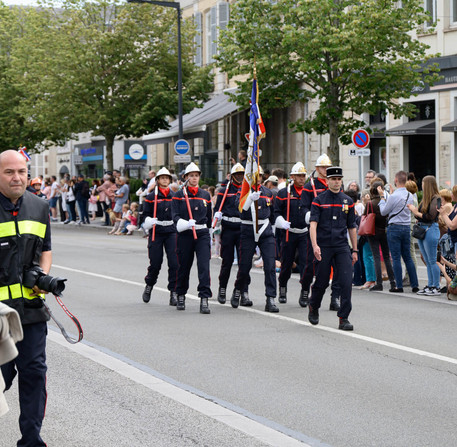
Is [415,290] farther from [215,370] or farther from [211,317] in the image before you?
[215,370]

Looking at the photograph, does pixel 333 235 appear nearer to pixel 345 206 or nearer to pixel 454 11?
pixel 345 206

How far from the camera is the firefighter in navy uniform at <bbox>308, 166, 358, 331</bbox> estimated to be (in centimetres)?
1120

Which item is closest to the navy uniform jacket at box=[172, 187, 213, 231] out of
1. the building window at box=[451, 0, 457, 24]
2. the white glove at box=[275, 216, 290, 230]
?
the white glove at box=[275, 216, 290, 230]

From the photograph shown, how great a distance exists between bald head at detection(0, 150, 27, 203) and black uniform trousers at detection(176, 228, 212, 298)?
7016mm

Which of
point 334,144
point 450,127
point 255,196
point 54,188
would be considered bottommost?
point 255,196

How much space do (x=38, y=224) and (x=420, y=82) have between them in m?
23.1

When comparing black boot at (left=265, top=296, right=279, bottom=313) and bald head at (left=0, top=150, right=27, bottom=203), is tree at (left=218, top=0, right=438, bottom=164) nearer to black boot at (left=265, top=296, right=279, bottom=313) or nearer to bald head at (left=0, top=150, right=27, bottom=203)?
black boot at (left=265, top=296, right=279, bottom=313)

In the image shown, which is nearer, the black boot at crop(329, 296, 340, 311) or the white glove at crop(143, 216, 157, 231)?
the black boot at crop(329, 296, 340, 311)

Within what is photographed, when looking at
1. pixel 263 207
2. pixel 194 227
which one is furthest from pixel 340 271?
pixel 194 227

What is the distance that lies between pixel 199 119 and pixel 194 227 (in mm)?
25027

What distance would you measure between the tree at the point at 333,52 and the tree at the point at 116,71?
36.6 feet

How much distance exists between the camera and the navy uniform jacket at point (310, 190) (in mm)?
12688

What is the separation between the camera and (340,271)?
36.6 ft

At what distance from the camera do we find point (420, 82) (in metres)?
27.9
